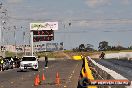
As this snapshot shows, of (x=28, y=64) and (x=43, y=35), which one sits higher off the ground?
(x=43, y=35)

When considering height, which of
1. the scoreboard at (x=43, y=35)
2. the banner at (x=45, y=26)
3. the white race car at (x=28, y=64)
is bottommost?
the white race car at (x=28, y=64)

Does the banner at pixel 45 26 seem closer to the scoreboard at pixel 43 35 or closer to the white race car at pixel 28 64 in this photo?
the scoreboard at pixel 43 35

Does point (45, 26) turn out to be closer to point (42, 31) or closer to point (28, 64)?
point (42, 31)

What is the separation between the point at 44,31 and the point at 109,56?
→ 85.7ft

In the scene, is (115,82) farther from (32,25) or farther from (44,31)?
(32,25)

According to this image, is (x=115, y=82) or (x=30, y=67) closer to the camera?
(x=115, y=82)

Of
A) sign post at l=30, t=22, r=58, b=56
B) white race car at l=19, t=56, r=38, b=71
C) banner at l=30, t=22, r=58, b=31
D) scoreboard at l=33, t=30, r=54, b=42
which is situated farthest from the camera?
banner at l=30, t=22, r=58, b=31

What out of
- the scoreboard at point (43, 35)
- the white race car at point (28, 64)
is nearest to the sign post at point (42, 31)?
the scoreboard at point (43, 35)

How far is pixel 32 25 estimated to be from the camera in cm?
15638

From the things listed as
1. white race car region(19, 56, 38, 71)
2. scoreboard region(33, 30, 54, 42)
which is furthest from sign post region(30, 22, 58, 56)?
white race car region(19, 56, 38, 71)

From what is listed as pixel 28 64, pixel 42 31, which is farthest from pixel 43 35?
pixel 28 64

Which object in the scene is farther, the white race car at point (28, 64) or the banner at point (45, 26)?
the banner at point (45, 26)

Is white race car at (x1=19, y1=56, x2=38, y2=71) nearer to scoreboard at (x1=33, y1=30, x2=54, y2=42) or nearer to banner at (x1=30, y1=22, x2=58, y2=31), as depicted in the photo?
scoreboard at (x1=33, y1=30, x2=54, y2=42)

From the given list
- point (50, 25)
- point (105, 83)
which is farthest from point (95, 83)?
point (50, 25)
